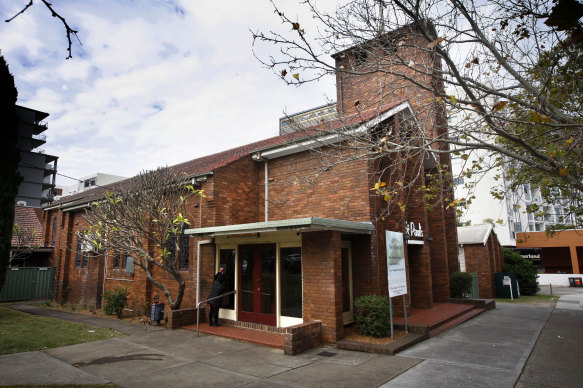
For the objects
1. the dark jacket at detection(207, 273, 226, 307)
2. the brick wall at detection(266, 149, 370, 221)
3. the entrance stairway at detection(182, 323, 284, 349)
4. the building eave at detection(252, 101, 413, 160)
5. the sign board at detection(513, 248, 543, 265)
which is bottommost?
the entrance stairway at detection(182, 323, 284, 349)

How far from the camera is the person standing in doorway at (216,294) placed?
34.5 ft

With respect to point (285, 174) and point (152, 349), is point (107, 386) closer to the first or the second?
point (152, 349)

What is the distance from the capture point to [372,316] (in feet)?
29.3

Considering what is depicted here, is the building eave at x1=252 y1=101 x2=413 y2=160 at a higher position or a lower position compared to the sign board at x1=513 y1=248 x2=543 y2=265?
higher

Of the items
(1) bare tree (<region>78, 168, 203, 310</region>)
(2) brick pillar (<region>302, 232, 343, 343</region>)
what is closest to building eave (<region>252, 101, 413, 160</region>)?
(1) bare tree (<region>78, 168, 203, 310</region>)

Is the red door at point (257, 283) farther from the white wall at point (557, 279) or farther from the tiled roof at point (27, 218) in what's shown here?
the white wall at point (557, 279)

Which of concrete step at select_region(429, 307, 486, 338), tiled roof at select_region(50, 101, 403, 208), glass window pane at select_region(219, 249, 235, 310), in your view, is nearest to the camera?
tiled roof at select_region(50, 101, 403, 208)

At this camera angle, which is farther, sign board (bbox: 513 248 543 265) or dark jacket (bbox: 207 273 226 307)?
sign board (bbox: 513 248 543 265)

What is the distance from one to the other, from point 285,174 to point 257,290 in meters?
4.19

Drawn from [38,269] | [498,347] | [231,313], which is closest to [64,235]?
[38,269]

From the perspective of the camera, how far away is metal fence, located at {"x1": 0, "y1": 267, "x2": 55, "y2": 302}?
19.9 m

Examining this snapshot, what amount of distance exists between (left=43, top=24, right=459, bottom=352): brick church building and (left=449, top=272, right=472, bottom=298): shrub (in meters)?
0.64

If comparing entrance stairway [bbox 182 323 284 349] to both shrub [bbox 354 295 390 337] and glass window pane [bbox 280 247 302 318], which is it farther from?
shrub [bbox 354 295 390 337]

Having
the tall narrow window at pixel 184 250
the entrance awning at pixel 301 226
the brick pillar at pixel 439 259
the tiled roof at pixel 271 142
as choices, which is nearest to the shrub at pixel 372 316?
the entrance awning at pixel 301 226
